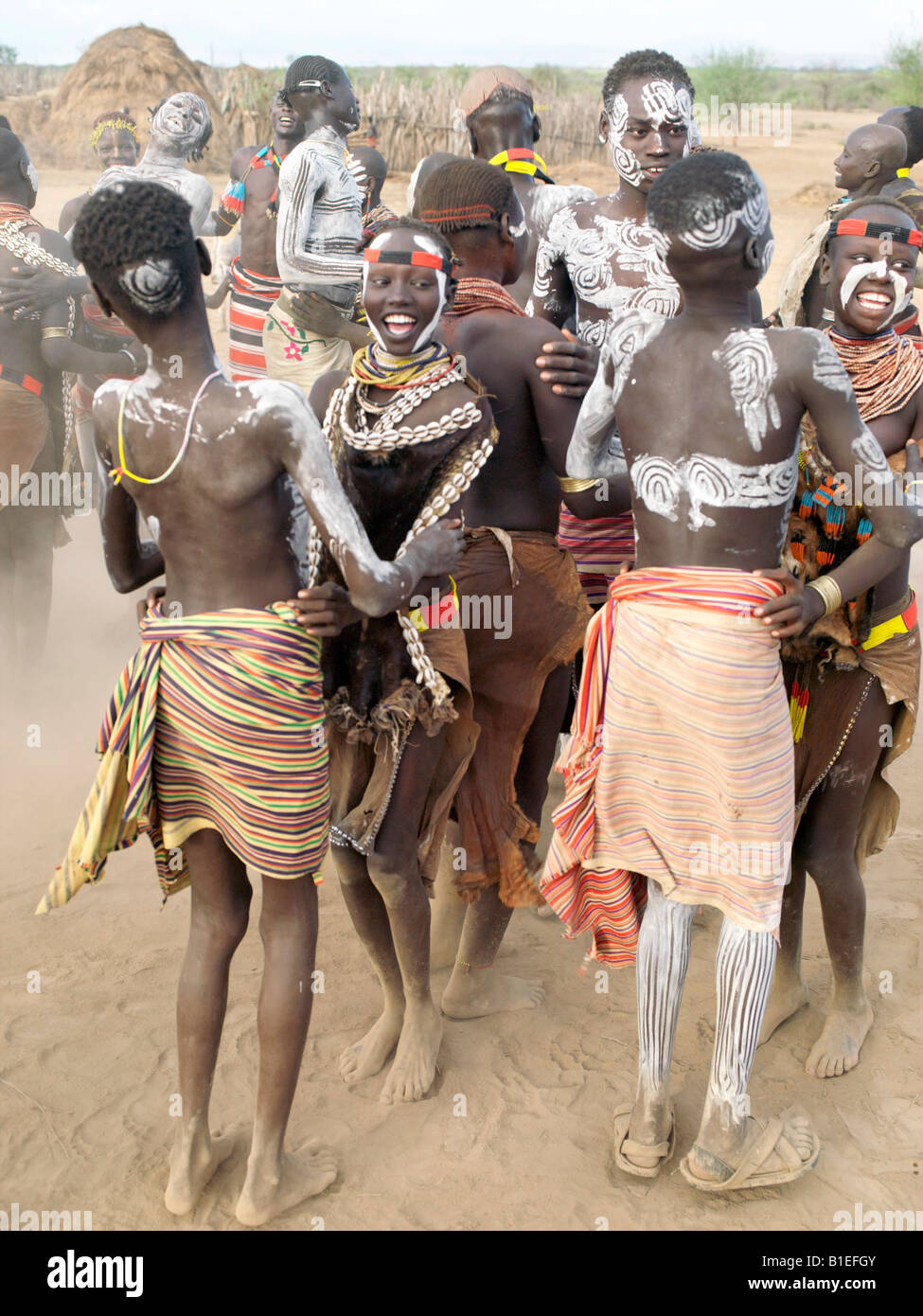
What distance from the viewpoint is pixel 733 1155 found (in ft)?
8.47

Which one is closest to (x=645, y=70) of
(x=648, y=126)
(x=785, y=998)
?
(x=648, y=126)

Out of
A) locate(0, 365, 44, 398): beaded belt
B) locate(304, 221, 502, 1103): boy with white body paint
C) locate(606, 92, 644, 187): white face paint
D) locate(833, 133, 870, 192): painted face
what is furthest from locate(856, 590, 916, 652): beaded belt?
locate(0, 365, 44, 398): beaded belt

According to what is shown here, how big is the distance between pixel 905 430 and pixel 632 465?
28.6 inches

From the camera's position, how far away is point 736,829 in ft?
8.00

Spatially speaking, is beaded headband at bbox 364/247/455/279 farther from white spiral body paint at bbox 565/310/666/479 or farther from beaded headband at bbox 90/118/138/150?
beaded headband at bbox 90/118/138/150

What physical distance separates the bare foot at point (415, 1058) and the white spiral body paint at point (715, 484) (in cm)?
142

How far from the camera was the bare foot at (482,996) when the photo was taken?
3.27 meters

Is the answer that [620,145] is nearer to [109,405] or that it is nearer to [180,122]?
[109,405]

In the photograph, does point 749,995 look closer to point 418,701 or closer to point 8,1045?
point 418,701

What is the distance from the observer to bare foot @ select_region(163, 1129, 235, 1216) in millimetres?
2537

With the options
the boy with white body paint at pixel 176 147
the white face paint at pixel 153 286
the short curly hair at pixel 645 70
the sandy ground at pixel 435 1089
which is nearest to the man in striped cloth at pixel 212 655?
the white face paint at pixel 153 286

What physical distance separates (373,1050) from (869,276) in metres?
2.24

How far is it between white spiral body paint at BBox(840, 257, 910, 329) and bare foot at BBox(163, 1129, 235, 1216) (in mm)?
2396

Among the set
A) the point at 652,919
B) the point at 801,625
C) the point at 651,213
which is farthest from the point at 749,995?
the point at 651,213
